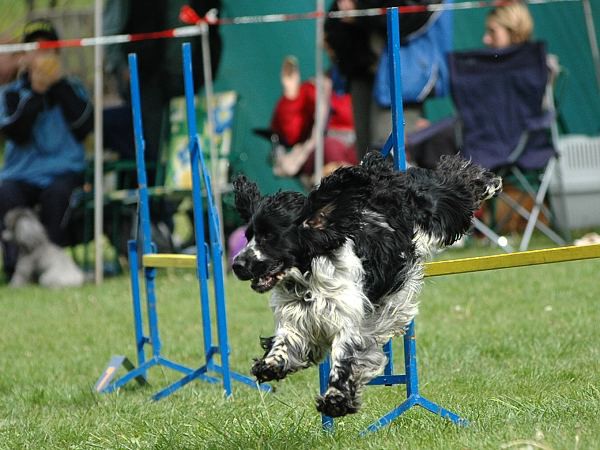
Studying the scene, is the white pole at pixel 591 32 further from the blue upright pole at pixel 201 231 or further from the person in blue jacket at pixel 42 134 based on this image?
the blue upright pole at pixel 201 231

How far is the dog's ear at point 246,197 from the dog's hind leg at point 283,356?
471mm

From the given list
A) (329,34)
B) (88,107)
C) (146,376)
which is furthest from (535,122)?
(146,376)

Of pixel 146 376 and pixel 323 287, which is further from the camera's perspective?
pixel 146 376

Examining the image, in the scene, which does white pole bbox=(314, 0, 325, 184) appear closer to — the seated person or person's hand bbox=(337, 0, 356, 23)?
person's hand bbox=(337, 0, 356, 23)

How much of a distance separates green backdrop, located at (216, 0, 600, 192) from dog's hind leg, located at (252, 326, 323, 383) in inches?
299

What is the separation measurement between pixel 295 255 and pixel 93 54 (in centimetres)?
875

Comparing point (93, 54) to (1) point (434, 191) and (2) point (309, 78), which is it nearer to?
(2) point (309, 78)

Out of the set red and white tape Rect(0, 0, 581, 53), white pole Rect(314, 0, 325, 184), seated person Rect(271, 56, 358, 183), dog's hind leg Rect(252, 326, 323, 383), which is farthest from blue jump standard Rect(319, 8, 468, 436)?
seated person Rect(271, 56, 358, 183)

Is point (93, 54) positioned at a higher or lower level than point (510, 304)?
higher

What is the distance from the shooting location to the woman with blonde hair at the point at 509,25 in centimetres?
1130

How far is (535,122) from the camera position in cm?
1099

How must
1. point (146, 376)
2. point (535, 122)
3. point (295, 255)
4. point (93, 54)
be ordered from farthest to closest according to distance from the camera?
point (93, 54) → point (535, 122) → point (146, 376) → point (295, 255)

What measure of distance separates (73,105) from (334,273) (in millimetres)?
7679

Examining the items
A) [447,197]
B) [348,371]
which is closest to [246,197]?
[348,371]
